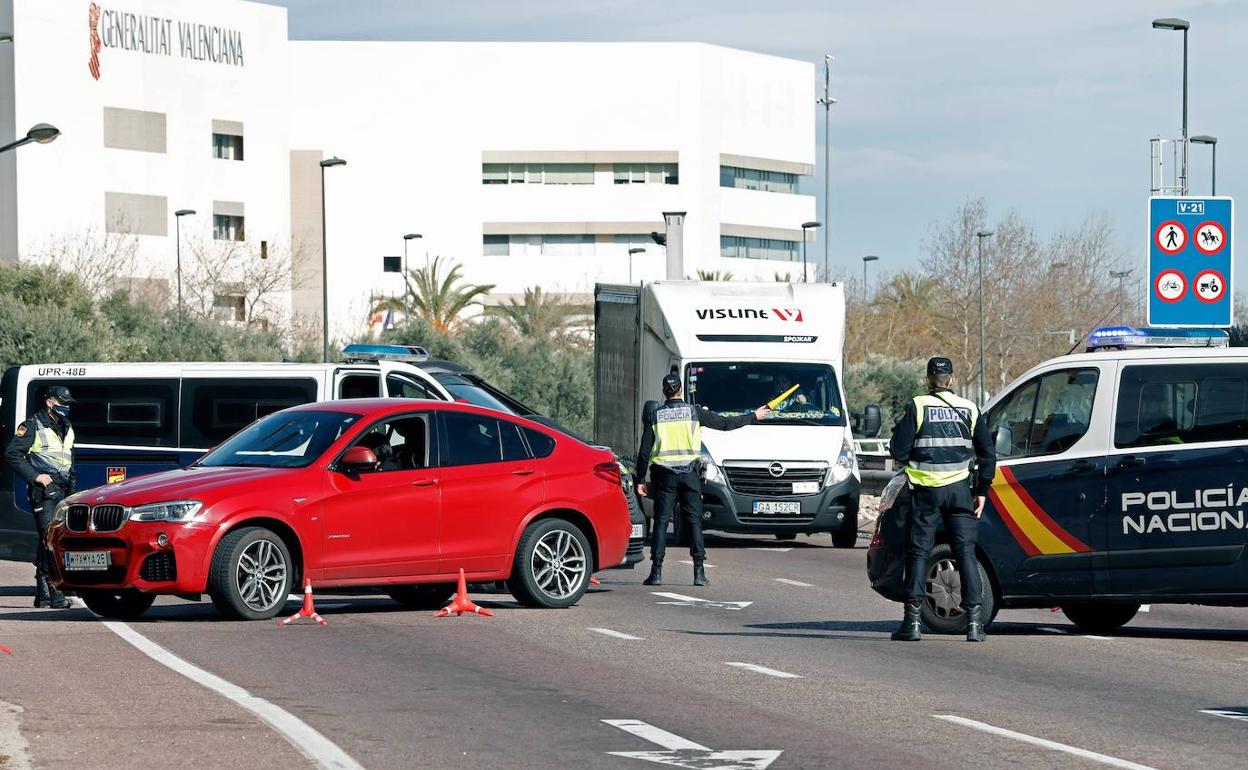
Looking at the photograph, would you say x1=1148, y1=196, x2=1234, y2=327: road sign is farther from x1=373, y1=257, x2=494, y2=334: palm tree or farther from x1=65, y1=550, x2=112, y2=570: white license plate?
x1=373, y1=257, x2=494, y2=334: palm tree

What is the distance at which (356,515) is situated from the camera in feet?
49.5

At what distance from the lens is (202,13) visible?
276 feet

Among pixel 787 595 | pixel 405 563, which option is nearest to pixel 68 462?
pixel 405 563

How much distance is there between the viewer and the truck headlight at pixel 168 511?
14445 mm

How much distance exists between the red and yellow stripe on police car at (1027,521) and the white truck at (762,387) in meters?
9.77

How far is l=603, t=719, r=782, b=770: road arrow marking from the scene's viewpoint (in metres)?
8.65

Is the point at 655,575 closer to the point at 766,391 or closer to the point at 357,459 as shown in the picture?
the point at 357,459

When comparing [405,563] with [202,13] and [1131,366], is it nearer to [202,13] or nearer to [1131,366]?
[1131,366]

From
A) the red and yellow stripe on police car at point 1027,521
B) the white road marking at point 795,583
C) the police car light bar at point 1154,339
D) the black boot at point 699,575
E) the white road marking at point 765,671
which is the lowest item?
the white road marking at point 795,583

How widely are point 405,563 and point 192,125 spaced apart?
70443 millimetres

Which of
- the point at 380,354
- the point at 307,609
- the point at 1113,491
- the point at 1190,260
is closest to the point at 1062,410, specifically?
the point at 1113,491

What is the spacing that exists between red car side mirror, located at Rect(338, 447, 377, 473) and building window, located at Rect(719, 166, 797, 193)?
8585cm

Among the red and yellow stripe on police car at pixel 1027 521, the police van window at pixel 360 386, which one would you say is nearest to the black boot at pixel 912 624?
the red and yellow stripe on police car at pixel 1027 521

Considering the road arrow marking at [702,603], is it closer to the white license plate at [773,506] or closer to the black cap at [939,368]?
the black cap at [939,368]
